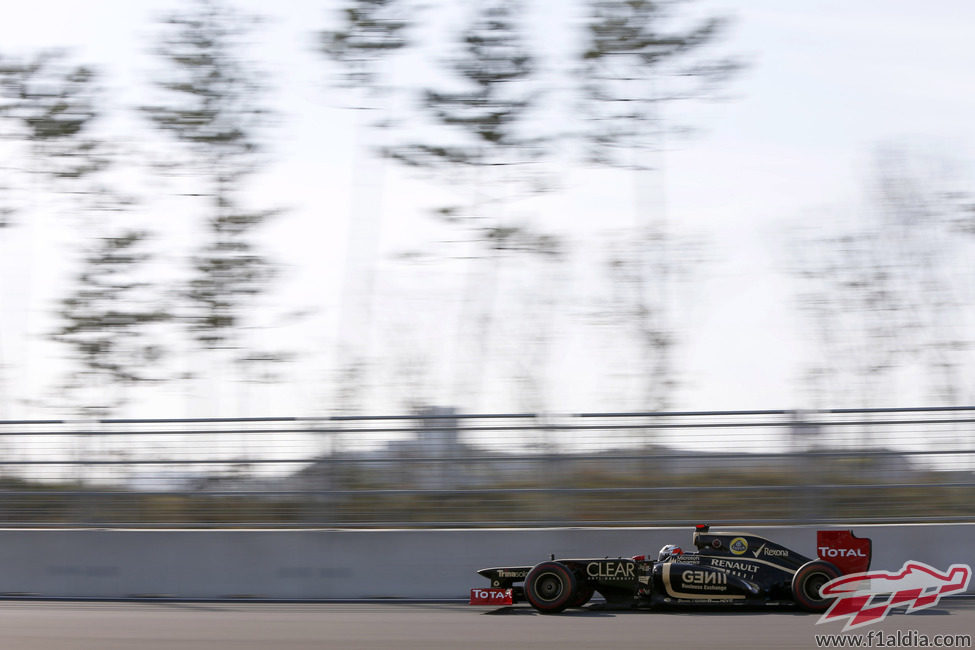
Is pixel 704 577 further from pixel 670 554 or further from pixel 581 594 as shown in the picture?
pixel 581 594

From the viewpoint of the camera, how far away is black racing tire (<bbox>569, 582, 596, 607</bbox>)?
28.5 feet

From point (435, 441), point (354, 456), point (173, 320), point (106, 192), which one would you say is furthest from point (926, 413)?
point (106, 192)

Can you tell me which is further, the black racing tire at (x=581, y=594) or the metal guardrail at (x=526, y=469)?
the metal guardrail at (x=526, y=469)

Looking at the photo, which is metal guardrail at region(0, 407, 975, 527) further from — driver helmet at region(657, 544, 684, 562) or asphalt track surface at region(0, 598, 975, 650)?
driver helmet at region(657, 544, 684, 562)

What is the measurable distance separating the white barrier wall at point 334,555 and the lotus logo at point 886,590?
0.81 ft

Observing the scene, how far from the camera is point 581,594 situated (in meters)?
8.73

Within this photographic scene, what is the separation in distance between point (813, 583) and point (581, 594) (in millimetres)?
1845

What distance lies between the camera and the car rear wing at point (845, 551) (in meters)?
8.46

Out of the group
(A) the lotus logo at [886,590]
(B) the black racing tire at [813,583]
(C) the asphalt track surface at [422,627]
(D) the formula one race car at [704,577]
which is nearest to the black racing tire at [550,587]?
(D) the formula one race car at [704,577]

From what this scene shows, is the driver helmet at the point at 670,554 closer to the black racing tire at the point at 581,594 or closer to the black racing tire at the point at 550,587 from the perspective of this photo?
the black racing tire at the point at 581,594

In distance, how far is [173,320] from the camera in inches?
537

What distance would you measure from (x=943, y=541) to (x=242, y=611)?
261 inches

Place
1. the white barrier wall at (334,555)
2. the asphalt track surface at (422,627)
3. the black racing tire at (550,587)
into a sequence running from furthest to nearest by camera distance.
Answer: the white barrier wall at (334,555), the black racing tire at (550,587), the asphalt track surface at (422,627)

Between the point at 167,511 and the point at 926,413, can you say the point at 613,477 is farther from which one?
the point at 167,511
